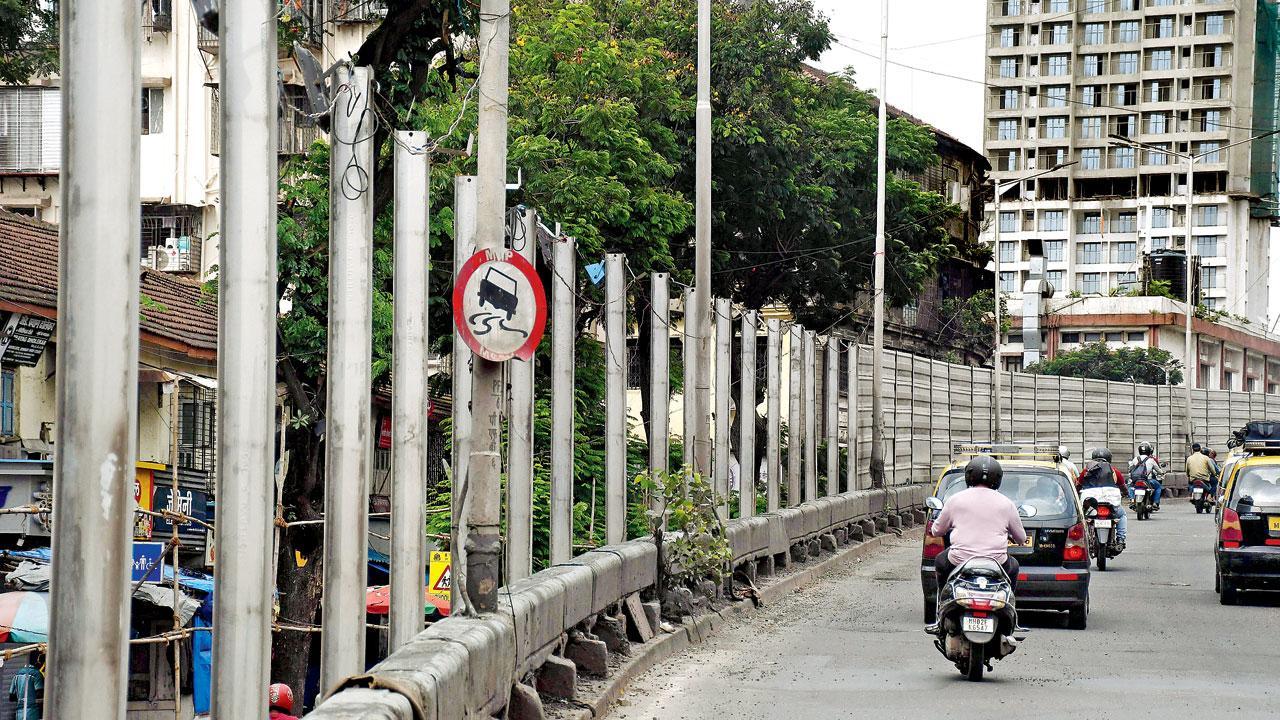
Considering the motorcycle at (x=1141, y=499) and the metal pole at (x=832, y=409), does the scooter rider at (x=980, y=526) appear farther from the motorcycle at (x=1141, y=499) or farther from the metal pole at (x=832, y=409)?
the motorcycle at (x=1141, y=499)

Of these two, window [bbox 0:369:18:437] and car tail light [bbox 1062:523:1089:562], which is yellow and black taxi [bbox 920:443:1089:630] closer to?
car tail light [bbox 1062:523:1089:562]

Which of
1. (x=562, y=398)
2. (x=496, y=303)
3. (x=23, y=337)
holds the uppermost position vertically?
(x=23, y=337)

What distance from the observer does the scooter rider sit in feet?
39.9

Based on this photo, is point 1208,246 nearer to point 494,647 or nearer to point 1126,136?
point 1126,136

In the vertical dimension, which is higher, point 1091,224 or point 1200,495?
point 1091,224

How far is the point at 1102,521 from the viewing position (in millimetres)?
21594

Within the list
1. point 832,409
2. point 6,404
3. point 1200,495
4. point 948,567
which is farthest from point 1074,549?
point 1200,495

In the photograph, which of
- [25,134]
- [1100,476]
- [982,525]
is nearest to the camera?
[982,525]

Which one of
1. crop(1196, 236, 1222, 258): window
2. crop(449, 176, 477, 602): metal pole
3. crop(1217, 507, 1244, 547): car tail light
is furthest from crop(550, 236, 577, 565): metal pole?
crop(1196, 236, 1222, 258): window

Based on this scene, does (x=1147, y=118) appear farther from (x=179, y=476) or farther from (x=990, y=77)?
(x=179, y=476)

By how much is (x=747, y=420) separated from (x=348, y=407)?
11463 mm

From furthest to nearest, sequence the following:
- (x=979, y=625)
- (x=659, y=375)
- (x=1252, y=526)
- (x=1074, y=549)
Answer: (x=1252, y=526) → (x=659, y=375) → (x=1074, y=549) → (x=979, y=625)

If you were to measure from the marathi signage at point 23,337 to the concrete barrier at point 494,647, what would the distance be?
9.52 m

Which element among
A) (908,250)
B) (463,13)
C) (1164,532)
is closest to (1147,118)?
(908,250)
